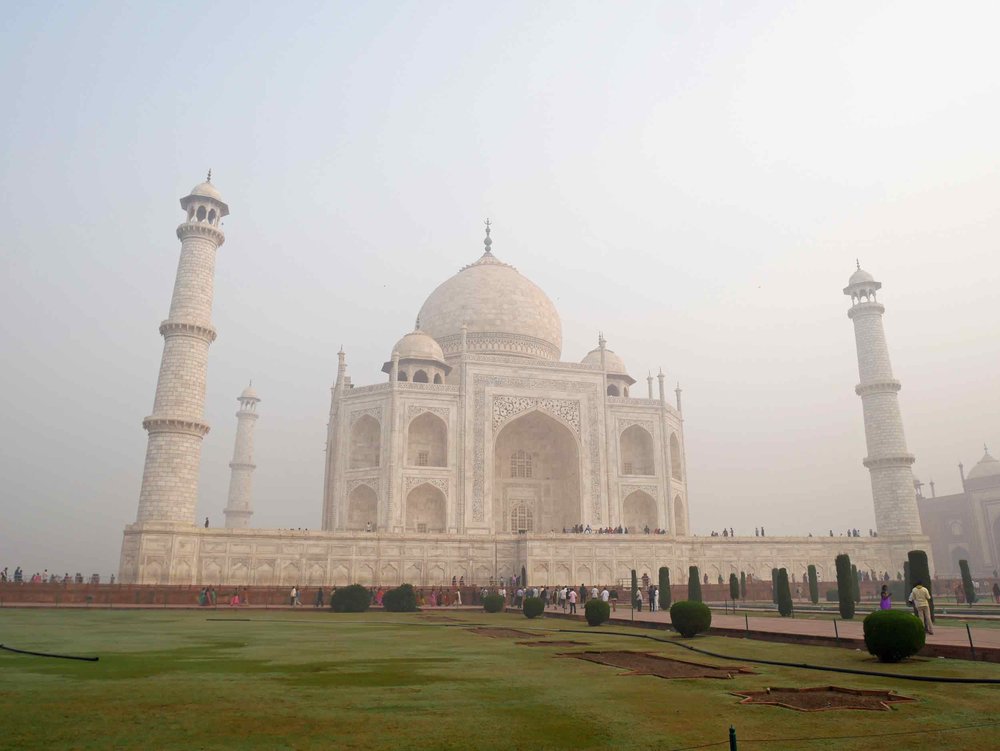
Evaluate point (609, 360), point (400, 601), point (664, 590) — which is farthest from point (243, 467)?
point (664, 590)

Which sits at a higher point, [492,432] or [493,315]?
[493,315]

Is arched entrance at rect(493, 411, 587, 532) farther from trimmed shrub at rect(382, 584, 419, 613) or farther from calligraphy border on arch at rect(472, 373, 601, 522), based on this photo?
trimmed shrub at rect(382, 584, 419, 613)

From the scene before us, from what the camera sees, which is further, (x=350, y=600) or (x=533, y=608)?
(x=350, y=600)

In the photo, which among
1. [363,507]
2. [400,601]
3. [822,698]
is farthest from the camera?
[363,507]

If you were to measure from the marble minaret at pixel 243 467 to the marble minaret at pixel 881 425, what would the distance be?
3475 centimetres

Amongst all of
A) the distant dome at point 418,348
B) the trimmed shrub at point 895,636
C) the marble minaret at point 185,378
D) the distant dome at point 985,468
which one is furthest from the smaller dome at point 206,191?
the distant dome at point 985,468

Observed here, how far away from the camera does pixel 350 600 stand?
74.9 feet

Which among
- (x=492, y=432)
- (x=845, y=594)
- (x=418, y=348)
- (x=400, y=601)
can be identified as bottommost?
(x=400, y=601)

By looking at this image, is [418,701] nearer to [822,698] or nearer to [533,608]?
[822,698]

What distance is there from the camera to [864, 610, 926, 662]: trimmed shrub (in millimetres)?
8781

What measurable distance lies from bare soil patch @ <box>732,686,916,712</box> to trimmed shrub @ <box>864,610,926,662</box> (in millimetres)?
2262

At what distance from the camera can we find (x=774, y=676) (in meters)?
8.02

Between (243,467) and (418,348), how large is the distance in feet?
53.0

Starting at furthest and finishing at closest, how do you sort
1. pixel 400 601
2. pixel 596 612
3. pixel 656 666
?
pixel 400 601
pixel 596 612
pixel 656 666
